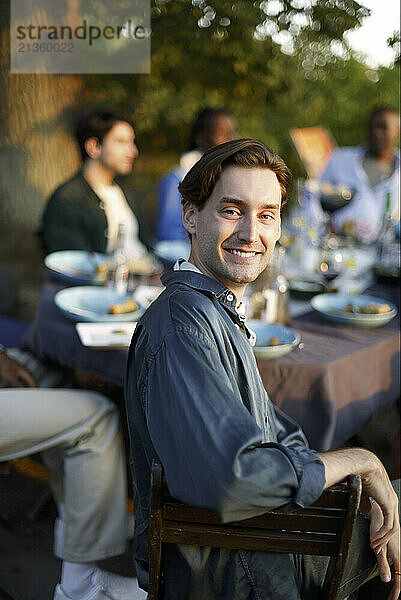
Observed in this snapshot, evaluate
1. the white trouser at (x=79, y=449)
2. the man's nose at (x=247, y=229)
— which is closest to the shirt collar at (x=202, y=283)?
the man's nose at (x=247, y=229)

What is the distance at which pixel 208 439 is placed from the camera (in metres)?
1.02

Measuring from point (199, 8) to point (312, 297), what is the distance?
3.03 meters

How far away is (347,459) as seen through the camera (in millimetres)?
1185

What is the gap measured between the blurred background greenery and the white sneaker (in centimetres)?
216

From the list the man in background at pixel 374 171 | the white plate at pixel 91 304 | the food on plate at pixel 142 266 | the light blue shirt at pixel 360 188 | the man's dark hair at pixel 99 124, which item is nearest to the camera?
the white plate at pixel 91 304

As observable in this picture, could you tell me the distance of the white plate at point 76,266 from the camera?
253 centimetres

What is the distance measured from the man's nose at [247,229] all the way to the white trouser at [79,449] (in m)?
0.84

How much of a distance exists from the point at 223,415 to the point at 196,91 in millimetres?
5856

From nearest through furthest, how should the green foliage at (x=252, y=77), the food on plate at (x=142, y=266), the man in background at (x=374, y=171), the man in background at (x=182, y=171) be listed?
the food on plate at (x=142, y=266) → the man in background at (x=182, y=171) → the man in background at (x=374, y=171) → the green foliage at (x=252, y=77)

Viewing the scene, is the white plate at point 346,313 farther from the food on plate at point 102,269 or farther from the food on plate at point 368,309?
Result: the food on plate at point 102,269

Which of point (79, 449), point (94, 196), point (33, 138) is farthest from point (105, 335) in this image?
point (33, 138)

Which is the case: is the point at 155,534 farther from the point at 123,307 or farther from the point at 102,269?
Answer: the point at 102,269

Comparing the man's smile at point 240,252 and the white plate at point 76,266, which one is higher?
the man's smile at point 240,252

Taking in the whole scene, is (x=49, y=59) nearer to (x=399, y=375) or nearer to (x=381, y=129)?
(x=381, y=129)
